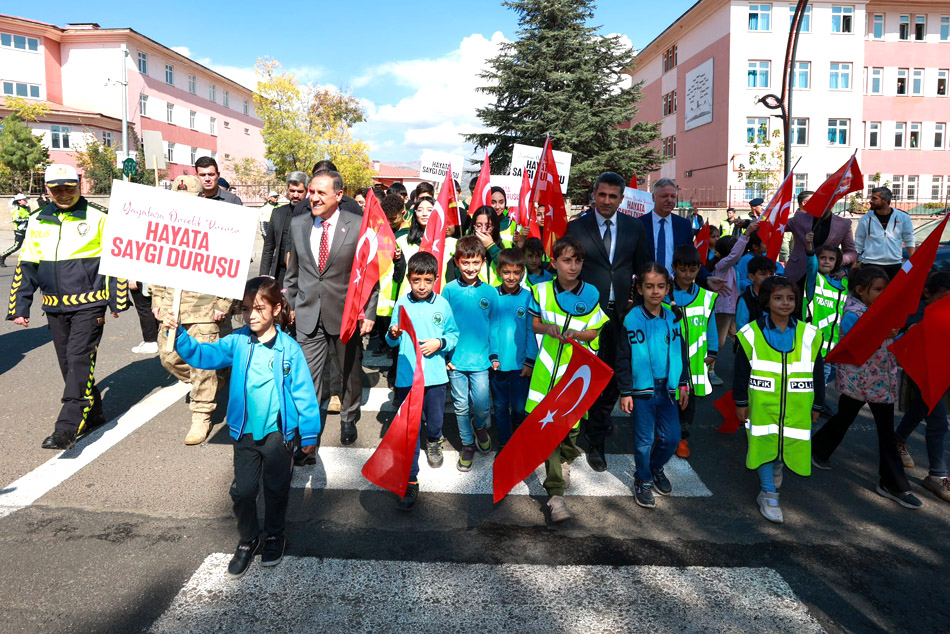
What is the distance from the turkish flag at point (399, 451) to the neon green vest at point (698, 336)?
224 centimetres

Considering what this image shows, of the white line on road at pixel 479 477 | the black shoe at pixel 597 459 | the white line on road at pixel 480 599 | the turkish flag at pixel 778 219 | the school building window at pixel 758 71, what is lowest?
the white line on road at pixel 480 599

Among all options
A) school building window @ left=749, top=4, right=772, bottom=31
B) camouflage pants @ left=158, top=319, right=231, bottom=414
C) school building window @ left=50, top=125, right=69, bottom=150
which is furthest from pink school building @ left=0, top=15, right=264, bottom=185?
camouflage pants @ left=158, top=319, right=231, bottom=414

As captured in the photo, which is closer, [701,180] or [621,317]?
[621,317]

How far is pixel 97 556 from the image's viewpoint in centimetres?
369

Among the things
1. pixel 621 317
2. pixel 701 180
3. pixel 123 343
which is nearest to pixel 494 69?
pixel 701 180

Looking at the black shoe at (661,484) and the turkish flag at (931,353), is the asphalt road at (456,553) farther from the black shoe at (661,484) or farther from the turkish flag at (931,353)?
the turkish flag at (931,353)

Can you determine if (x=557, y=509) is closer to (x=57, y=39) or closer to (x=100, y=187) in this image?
(x=100, y=187)

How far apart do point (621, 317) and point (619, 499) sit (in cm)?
155

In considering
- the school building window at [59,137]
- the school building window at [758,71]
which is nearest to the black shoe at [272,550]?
the school building window at [758,71]

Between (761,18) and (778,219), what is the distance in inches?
1639

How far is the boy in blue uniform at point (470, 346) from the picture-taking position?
5121 mm

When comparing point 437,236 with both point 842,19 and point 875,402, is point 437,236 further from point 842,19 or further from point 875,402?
point 842,19

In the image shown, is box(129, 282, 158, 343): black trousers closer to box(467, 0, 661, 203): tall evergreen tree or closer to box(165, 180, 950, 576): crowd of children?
box(165, 180, 950, 576): crowd of children

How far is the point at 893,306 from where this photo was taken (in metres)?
4.38
